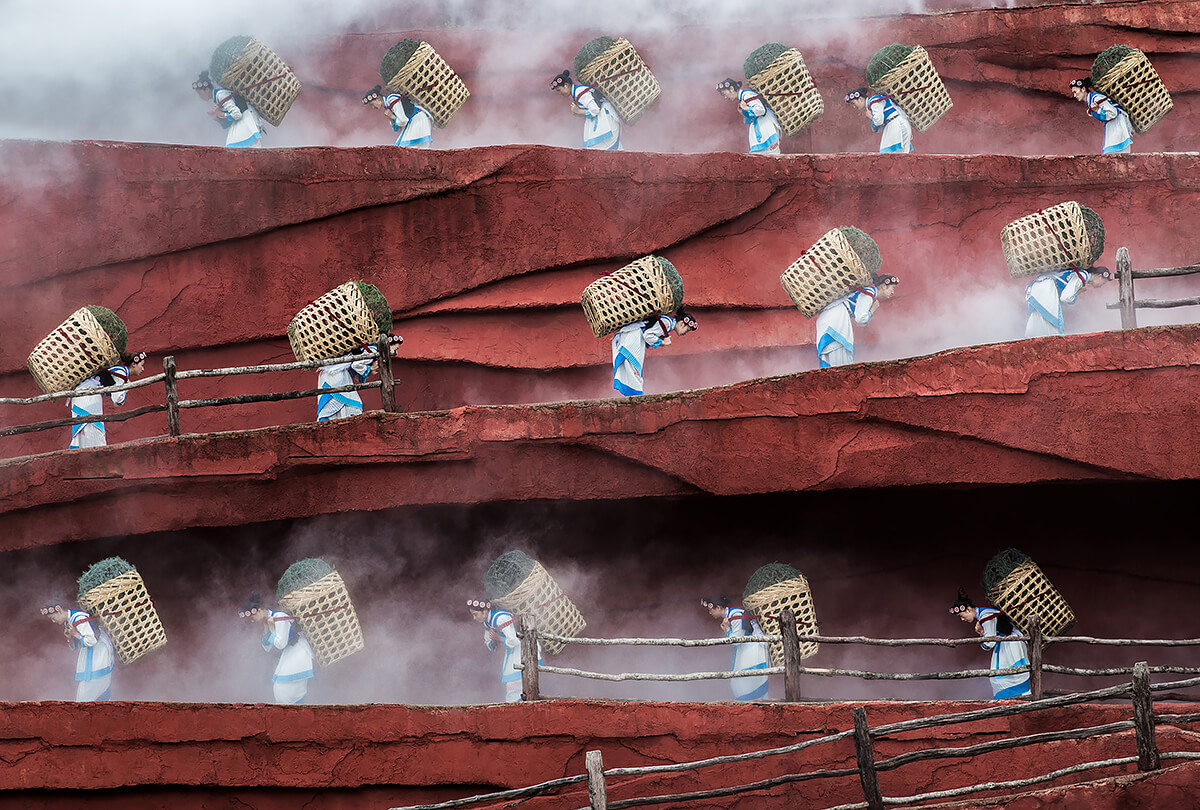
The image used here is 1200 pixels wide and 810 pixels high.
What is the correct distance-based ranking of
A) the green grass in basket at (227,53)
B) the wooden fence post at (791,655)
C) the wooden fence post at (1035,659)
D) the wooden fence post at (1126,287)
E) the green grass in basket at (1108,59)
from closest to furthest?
the wooden fence post at (1035,659) → the wooden fence post at (791,655) → the wooden fence post at (1126,287) → the green grass in basket at (227,53) → the green grass in basket at (1108,59)

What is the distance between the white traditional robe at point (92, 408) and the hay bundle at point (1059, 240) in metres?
5.95

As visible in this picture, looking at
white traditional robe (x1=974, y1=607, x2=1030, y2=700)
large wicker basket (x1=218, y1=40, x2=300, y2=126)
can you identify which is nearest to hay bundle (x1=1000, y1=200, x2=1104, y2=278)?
white traditional robe (x1=974, y1=607, x2=1030, y2=700)

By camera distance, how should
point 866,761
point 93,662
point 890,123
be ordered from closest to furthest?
point 866,761, point 93,662, point 890,123

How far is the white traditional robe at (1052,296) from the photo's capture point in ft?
29.0

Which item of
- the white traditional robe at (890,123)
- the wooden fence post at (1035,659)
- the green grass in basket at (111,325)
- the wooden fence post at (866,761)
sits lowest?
the wooden fence post at (866,761)

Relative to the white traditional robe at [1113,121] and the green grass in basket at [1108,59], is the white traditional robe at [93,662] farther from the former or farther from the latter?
the green grass in basket at [1108,59]

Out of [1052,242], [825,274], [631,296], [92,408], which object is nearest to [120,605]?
[92,408]

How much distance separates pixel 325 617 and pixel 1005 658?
14.0ft

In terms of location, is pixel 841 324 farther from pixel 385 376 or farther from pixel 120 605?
pixel 120 605

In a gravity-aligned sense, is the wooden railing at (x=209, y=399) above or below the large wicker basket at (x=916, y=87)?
below

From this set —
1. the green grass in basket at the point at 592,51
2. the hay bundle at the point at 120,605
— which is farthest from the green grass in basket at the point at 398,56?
the hay bundle at the point at 120,605

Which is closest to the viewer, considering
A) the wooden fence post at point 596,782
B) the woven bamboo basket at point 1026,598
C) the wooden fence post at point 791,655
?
the wooden fence post at point 596,782

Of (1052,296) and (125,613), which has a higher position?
(1052,296)

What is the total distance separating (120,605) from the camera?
845 centimetres
